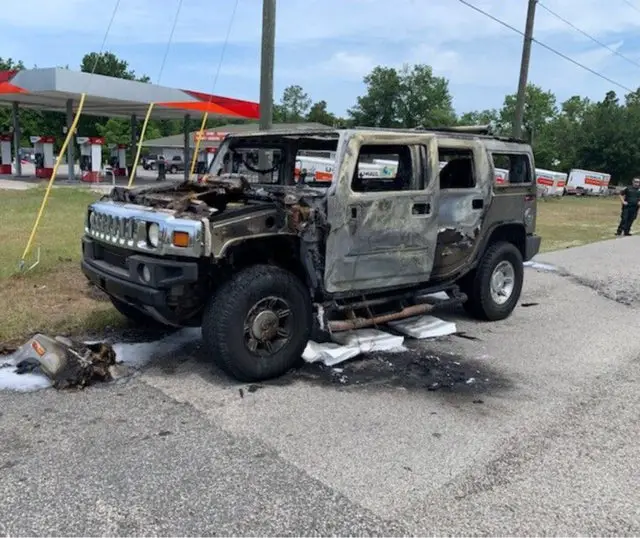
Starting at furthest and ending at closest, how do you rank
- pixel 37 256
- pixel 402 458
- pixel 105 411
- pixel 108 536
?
pixel 37 256, pixel 105 411, pixel 402 458, pixel 108 536

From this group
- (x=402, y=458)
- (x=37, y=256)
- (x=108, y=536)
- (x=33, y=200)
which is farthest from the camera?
(x=33, y=200)

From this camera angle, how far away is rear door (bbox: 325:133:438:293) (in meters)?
5.06

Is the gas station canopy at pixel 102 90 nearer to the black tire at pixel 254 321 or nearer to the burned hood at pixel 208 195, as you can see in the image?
the burned hood at pixel 208 195

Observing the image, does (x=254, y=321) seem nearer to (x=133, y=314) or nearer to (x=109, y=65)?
(x=133, y=314)

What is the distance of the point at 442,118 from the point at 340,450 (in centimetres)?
7730

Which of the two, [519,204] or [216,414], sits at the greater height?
[519,204]

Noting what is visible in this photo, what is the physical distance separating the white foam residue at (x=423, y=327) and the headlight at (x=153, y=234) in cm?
254

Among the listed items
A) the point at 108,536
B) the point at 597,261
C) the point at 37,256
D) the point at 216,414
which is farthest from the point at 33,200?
the point at 108,536

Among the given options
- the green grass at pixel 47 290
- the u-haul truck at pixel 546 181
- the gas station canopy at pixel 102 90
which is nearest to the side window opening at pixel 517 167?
the green grass at pixel 47 290

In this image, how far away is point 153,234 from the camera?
4547mm

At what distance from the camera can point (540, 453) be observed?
12.4 ft

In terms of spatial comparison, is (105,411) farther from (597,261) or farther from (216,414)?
(597,261)

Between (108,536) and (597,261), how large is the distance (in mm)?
11034

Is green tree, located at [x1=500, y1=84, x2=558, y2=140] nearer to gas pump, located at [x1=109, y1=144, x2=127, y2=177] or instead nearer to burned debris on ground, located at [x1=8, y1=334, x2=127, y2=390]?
gas pump, located at [x1=109, y1=144, x2=127, y2=177]
